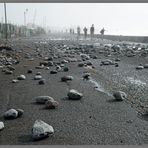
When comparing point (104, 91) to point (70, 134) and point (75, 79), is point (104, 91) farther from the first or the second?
point (70, 134)

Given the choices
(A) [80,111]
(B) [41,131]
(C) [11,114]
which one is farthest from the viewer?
(A) [80,111]

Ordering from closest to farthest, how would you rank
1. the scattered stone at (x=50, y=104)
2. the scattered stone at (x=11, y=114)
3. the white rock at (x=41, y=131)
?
the white rock at (x=41, y=131) → the scattered stone at (x=11, y=114) → the scattered stone at (x=50, y=104)

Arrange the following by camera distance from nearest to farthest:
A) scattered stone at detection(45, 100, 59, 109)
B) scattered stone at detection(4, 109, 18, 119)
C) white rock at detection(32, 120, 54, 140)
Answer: white rock at detection(32, 120, 54, 140) → scattered stone at detection(4, 109, 18, 119) → scattered stone at detection(45, 100, 59, 109)

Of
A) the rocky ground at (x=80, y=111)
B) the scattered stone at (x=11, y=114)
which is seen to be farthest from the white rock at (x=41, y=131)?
the scattered stone at (x=11, y=114)

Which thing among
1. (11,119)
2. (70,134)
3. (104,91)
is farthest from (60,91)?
(70,134)

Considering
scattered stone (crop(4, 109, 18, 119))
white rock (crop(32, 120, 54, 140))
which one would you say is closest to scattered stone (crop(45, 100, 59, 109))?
scattered stone (crop(4, 109, 18, 119))

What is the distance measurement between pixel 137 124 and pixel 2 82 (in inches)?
99.7

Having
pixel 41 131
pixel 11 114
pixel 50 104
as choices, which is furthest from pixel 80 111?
pixel 41 131

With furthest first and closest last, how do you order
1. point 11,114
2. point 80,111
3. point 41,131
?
1. point 80,111
2. point 11,114
3. point 41,131

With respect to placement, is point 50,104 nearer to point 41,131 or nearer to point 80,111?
point 80,111

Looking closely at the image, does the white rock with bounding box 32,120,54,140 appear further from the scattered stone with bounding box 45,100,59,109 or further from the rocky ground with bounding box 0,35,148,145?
the scattered stone with bounding box 45,100,59,109

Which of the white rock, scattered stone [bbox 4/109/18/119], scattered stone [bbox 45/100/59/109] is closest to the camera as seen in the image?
the white rock

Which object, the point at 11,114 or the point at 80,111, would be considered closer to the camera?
the point at 11,114

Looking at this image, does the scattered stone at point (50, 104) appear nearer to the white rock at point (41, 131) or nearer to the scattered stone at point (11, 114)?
the scattered stone at point (11, 114)
